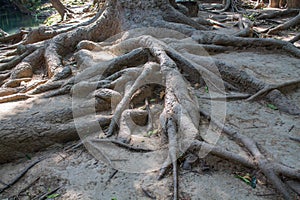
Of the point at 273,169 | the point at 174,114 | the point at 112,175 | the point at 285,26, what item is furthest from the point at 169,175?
the point at 285,26

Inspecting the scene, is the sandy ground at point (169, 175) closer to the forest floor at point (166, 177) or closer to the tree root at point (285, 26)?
the forest floor at point (166, 177)

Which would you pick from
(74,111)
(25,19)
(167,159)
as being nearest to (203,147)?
(167,159)

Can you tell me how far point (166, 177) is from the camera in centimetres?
275

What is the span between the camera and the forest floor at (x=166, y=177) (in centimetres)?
258

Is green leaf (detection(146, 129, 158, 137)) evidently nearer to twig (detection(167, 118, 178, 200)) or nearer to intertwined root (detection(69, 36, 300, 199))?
intertwined root (detection(69, 36, 300, 199))


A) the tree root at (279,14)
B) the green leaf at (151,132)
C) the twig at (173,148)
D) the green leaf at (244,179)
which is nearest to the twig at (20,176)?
the green leaf at (151,132)

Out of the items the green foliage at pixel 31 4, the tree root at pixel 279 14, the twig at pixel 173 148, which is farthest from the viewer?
the green foliage at pixel 31 4

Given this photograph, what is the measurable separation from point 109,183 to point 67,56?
14.2 feet

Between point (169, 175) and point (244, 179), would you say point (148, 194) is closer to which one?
point (169, 175)

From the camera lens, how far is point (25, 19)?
22391 mm

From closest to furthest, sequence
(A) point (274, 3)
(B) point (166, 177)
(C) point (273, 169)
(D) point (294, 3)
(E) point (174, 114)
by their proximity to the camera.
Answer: (C) point (273, 169) → (B) point (166, 177) → (E) point (174, 114) → (D) point (294, 3) → (A) point (274, 3)

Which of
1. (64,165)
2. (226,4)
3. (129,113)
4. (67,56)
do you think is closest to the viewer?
(64,165)

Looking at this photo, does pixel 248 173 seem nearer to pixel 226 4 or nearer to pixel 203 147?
pixel 203 147

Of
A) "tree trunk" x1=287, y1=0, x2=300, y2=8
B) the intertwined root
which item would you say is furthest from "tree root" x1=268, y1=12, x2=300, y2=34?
the intertwined root
